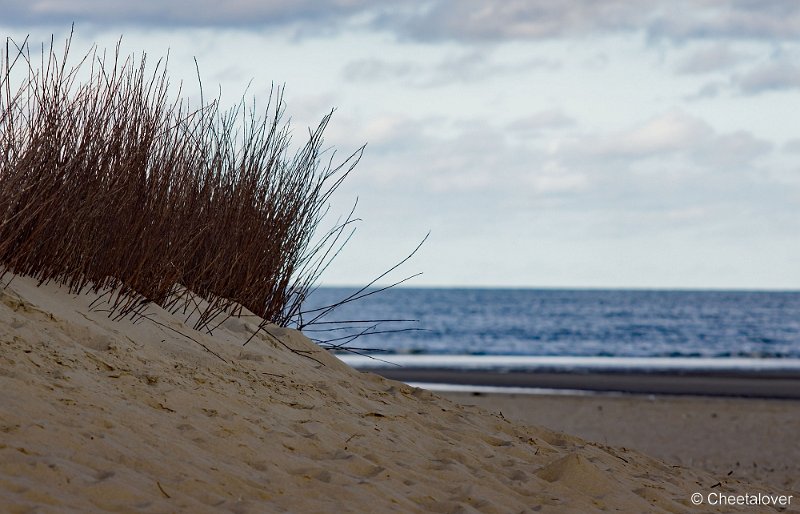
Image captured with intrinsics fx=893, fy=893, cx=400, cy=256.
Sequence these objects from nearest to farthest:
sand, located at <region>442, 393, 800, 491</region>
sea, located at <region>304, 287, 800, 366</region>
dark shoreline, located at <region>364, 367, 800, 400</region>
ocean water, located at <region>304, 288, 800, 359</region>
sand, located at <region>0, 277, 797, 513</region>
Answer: sand, located at <region>0, 277, 797, 513</region> < sand, located at <region>442, 393, 800, 491</region> < dark shoreline, located at <region>364, 367, 800, 400</region> < sea, located at <region>304, 287, 800, 366</region> < ocean water, located at <region>304, 288, 800, 359</region>

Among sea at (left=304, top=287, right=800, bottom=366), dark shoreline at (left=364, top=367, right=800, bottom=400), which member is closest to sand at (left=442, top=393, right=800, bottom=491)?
dark shoreline at (left=364, top=367, right=800, bottom=400)

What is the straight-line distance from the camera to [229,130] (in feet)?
20.5

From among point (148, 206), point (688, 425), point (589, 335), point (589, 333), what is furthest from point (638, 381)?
point (589, 333)

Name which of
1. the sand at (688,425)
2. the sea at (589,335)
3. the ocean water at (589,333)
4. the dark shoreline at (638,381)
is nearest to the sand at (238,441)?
the sand at (688,425)

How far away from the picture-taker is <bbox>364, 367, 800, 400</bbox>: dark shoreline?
13008mm

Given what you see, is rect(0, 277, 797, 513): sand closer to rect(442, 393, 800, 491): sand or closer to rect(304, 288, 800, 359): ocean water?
rect(442, 393, 800, 491): sand

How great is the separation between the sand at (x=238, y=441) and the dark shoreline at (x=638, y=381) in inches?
306

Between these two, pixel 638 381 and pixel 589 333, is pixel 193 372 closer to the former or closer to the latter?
pixel 638 381

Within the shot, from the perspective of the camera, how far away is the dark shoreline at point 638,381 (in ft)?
42.7

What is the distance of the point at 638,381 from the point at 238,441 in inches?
451

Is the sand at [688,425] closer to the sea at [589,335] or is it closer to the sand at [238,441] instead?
the sand at [238,441]

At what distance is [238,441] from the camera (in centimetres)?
378

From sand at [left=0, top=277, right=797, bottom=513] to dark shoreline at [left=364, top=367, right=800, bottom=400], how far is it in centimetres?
778

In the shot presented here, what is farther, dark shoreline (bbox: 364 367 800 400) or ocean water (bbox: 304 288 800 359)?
ocean water (bbox: 304 288 800 359)
